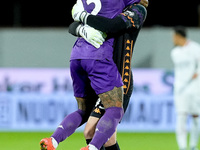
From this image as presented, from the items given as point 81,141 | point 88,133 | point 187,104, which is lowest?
point 81,141

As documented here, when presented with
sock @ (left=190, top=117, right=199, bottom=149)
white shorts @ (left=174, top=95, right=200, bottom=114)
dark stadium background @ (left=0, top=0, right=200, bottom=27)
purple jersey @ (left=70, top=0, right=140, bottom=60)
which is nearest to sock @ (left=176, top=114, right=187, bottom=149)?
white shorts @ (left=174, top=95, right=200, bottom=114)

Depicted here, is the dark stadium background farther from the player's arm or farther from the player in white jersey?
the player's arm

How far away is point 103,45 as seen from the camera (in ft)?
13.6

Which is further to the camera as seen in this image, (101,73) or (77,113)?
(77,113)

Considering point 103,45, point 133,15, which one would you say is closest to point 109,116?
point 103,45

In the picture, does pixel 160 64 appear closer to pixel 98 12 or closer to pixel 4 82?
pixel 4 82

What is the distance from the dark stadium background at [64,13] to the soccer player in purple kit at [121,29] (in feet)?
47.9

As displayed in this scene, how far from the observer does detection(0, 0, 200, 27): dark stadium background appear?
19156mm

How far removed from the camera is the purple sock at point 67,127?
4.15 m

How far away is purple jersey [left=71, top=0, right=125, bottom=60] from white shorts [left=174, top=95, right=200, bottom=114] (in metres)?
3.66

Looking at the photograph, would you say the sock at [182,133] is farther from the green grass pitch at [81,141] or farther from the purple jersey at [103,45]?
the purple jersey at [103,45]

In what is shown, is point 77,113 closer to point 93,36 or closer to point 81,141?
point 93,36

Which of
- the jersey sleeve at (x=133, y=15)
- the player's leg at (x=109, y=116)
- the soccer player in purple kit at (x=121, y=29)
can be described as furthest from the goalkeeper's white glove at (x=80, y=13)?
the player's leg at (x=109, y=116)

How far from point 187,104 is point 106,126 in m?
3.84
